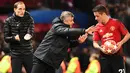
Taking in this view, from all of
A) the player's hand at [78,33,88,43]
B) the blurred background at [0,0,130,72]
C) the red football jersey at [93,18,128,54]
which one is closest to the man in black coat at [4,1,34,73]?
the player's hand at [78,33,88,43]

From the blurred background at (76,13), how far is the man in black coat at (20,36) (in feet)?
12.0

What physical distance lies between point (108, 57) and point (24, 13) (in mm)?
1765

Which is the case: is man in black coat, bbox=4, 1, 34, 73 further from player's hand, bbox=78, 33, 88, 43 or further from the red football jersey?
the red football jersey

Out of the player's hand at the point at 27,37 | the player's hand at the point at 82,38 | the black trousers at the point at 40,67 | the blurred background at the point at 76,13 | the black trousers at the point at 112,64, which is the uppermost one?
the player's hand at the point at 82,38

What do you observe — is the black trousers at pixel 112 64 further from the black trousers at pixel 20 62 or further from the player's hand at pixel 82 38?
the black trousers at pixel 20 62

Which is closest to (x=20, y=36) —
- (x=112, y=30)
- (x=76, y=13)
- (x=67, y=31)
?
(x=67, y=31)

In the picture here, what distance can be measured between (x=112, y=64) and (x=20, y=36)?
1.76 m

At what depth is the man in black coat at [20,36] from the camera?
783cm

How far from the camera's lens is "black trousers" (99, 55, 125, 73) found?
766 cm

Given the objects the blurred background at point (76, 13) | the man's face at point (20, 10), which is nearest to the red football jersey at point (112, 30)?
the man's face at point (20, 10)

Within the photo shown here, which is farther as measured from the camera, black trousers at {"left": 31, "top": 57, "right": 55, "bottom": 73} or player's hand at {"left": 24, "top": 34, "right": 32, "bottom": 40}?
player's hand at {"left": 24, "top": 34, "right": 32, "bottom": 40}

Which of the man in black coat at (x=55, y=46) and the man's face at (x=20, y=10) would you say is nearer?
the man in black coat at (x=55, y=46)

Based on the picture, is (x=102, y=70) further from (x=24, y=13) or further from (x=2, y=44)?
(x=2, y=44)

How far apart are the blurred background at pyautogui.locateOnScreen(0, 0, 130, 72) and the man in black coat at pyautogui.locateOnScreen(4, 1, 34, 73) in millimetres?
3651
